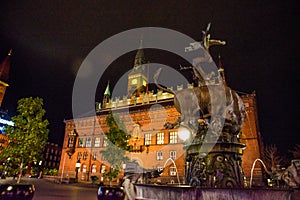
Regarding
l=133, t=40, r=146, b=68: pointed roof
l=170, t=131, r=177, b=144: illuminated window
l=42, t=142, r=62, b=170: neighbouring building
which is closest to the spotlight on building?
l=170, t=131, r=177, b=144: illuminated window

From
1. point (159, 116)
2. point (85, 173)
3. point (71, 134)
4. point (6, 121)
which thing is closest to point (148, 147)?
point (159, 116)

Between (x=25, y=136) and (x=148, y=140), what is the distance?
78.6 feet

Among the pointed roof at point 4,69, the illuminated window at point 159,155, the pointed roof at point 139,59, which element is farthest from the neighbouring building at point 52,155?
the illuminated window at point 159,155

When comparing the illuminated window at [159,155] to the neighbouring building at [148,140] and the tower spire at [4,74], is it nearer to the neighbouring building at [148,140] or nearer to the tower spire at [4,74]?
the neighbouring building at [148,140]

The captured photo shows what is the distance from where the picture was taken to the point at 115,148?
1959 centimetres

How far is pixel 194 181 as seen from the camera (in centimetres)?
643

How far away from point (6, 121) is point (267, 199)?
9164 centimetres

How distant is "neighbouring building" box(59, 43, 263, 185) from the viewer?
26794mm

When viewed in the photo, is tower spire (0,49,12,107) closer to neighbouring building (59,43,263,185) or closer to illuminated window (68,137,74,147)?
neighbouring building (59,43,263,185)

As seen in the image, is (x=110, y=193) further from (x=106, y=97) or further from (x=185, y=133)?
(x=106, y=97)

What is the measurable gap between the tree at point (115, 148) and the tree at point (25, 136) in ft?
31.2

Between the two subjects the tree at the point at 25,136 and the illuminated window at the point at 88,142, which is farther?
the illuminated window at the point at 88,142

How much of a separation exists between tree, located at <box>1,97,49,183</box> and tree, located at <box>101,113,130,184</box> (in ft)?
31.2

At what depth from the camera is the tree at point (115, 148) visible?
19016 mm
